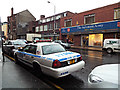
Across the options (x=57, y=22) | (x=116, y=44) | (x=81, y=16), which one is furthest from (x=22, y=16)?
(x=116, y=44)

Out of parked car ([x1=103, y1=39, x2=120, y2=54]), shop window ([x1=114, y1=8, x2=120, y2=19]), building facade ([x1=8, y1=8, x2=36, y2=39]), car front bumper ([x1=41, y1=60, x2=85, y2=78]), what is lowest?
car front bumper ([x1=41, y1=60, x2=85, y2=78])

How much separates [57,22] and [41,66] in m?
26.2

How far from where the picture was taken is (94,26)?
58.9ft

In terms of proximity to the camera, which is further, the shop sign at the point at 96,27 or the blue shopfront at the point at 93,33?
the blue shopfront at the point at 93,33

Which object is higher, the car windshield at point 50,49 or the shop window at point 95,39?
the shop window at point 95,39

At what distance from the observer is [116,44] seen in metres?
10.7

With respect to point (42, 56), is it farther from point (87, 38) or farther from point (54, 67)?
point (87, 38)

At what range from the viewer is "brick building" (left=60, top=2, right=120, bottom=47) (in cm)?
1578

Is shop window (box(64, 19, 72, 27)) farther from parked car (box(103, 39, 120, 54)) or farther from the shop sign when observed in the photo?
parked car (box(103, 39, 120, 54))

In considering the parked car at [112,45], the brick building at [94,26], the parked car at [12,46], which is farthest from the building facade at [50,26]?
the parked car at [12,46]

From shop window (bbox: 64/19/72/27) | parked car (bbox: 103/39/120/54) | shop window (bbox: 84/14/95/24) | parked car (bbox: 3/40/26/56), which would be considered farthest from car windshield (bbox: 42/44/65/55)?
shop window (bbox: 64/19/72/27)

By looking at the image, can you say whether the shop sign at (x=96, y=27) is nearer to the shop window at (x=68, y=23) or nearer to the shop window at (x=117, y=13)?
the shop window at (x=117, y=13)

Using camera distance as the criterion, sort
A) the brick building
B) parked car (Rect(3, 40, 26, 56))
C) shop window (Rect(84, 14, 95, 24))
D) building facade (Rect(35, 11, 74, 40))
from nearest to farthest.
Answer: parked car (Rect(3, 40, 26, 56)) → the brick building → shop window (Rect(84, 14, 95, 24)) → building facade (Rect(35, 11, 74, 40))

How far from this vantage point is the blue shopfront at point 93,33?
15.6 m
